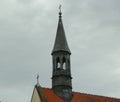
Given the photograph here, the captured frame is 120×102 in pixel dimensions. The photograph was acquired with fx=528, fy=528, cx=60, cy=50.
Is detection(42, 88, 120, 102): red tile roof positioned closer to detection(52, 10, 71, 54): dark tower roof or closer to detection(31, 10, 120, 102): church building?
detection(31, 10, 120, 102): church building

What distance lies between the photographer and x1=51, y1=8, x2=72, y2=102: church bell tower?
262ft

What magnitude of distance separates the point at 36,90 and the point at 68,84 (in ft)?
16.4

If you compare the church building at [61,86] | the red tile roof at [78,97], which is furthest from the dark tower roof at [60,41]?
the red tile roof at [78,97]

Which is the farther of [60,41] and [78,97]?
[60,41]

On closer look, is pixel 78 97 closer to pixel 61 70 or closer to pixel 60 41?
pixel 61 70

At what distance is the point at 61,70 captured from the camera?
80.6 m

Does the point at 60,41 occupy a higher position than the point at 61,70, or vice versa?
the point at 60,41

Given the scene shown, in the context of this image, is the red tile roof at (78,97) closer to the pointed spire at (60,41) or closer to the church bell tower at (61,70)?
the church bell tower at (61,70)

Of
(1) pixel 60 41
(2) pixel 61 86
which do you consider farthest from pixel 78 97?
(1) pixel 60 41

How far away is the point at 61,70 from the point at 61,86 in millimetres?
2538

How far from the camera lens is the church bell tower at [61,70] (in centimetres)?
7981

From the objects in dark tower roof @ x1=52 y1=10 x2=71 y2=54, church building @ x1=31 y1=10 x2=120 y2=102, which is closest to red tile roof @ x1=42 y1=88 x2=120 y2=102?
church building @ x1=31 y1=10 x2=120 y2=102

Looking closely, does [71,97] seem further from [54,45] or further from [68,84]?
[54,45]

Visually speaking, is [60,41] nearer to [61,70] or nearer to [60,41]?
[60,41]
